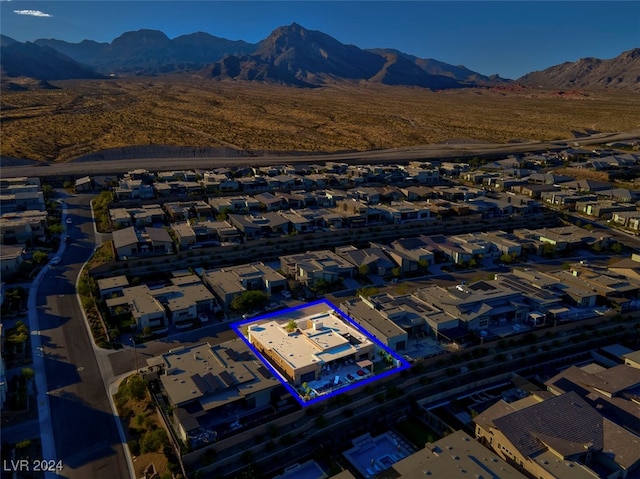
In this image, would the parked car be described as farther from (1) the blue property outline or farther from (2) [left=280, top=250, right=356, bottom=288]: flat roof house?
A: (2) [left=280, top=250, right=356, bottom=288]: flat roof house

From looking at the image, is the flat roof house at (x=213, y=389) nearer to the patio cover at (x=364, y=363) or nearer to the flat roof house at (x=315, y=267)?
the patio cover at (x=364, y=363)

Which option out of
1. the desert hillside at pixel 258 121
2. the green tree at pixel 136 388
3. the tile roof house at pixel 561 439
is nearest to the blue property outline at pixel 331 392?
the tile roof house at pixel 561 439

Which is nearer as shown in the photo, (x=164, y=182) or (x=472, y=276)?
(x=472, y=276)

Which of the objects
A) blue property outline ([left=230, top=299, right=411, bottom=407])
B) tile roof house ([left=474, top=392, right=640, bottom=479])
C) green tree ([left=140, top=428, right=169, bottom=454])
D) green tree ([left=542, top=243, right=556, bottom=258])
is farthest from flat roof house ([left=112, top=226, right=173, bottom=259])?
green tree ([left=542, top=243, right=556, bottom=258])

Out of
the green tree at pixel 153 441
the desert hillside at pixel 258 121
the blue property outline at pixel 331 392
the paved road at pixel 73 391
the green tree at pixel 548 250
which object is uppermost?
the desert hillside at pixel 258 121

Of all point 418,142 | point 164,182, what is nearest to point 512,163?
point 418,142

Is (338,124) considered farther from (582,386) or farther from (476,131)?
(582,386)

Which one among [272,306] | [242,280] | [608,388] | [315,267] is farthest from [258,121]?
[608,388]
